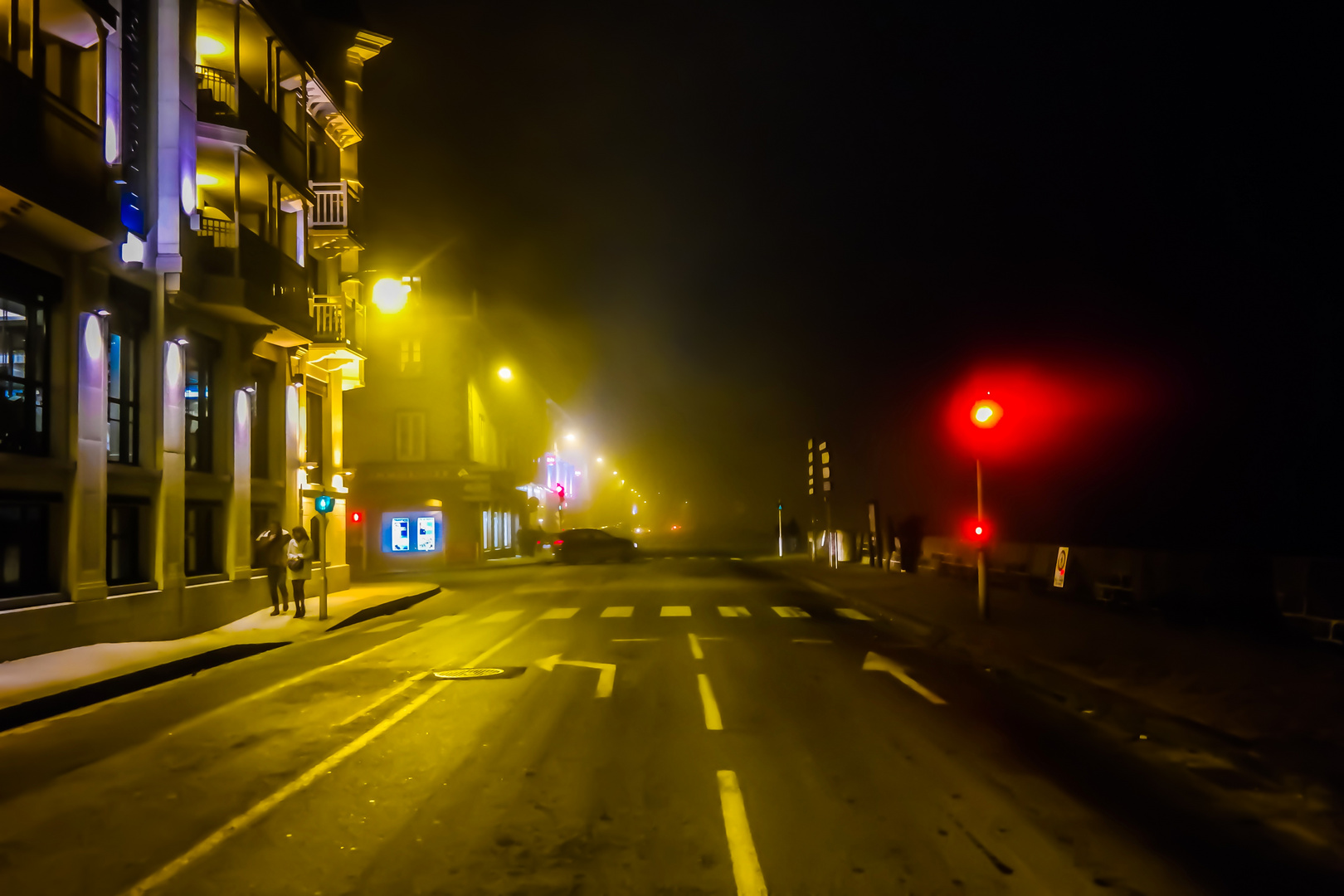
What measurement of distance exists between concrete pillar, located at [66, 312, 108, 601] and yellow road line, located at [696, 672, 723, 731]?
9.89m

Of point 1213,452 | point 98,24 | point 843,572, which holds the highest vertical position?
point 98,24

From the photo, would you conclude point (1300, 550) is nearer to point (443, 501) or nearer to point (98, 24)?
point (98, 24)

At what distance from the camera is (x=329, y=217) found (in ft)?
84.1

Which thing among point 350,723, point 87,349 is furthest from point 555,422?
point 350,723

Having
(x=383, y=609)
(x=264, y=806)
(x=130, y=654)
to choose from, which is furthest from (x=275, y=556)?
(x=264, y=806)

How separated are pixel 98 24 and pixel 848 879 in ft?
54.0

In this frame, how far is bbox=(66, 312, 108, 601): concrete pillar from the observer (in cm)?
1484

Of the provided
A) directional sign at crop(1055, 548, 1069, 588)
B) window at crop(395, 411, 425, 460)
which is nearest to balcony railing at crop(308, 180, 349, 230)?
directional sign at crop(1055, 548, 1069, 588)

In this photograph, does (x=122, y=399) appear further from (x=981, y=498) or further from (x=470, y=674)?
(x=981, y=498)

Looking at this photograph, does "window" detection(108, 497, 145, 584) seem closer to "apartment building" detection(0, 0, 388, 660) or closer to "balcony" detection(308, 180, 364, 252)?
"apartment building" detection(0, 0, 388, 660)

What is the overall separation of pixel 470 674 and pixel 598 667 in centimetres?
164

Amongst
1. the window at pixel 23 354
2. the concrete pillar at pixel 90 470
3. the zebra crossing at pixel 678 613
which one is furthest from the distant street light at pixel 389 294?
the window at pixel 23 354

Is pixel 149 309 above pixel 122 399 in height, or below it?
above

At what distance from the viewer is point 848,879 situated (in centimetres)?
498
